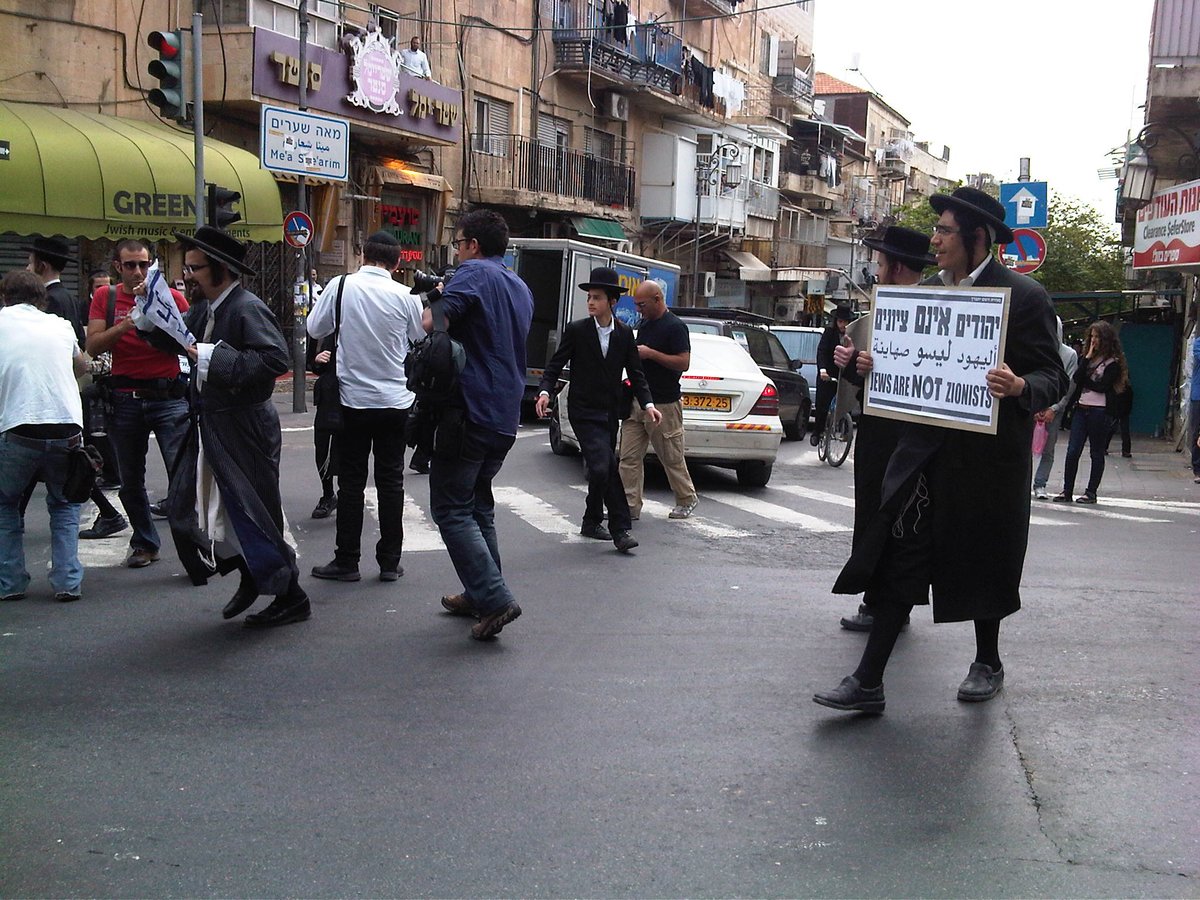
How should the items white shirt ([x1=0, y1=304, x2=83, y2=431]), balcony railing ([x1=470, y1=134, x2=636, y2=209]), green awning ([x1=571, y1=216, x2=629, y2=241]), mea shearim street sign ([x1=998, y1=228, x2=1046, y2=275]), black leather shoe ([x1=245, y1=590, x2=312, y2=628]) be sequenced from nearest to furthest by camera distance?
1. black leather shoe ([x1=245, y1=590, x2=312, y2=628])
2. white shirt ([x1=0, y1=304, x2=83, y2=431])
3. mea shearim street sign ([x1=998, y1=228, x2=1046, y2=275])
4. balcony railing ([x1=470, y1=134, x2=636, y2=209])
5. green awning ([x1=571, y1=216, x2=629, y2=241])

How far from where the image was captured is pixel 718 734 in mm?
4656

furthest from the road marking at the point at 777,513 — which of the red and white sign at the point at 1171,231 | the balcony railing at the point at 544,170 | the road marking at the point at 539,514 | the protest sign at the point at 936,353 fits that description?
the balcony railing at the point at 544,170

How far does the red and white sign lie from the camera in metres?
17.4

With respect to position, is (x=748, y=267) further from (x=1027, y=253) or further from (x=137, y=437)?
(x=137, y=437)

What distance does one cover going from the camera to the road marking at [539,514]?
30.5 ft

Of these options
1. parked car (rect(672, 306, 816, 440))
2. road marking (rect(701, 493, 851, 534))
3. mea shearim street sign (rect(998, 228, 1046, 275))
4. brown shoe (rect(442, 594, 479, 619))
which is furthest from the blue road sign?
brown shoe (rect(442, 594, 479, 619))

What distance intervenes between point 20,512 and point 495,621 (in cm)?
263

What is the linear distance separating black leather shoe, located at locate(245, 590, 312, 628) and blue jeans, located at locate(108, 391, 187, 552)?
1570 mm

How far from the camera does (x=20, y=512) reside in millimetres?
6477

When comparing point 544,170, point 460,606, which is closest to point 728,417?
point 460,606

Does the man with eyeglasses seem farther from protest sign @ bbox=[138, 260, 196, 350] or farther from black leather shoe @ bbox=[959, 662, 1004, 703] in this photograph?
black leather shoe @ bbox=[959, 662, 1004, 703]

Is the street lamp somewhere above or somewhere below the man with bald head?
above

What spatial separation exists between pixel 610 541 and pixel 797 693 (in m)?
3.89

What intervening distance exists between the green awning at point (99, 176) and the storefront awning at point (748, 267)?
29.7 meters
